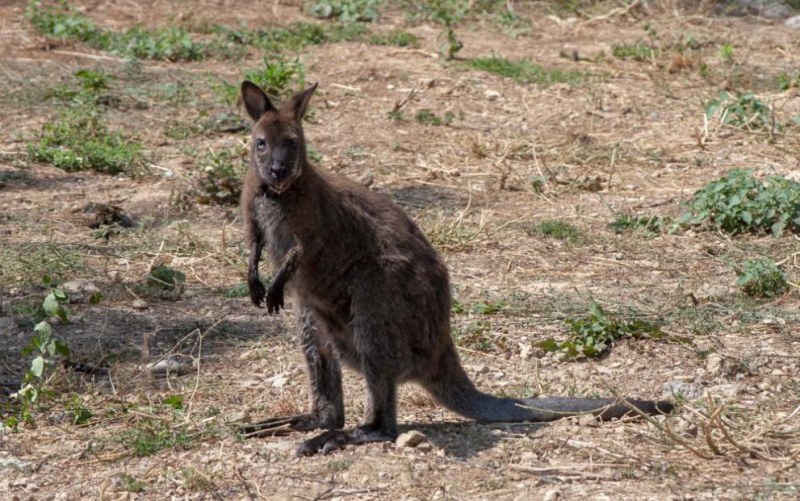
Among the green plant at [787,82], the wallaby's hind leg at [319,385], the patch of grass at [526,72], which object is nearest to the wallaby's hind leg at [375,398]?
the wallaby's hind leg at [319,385]

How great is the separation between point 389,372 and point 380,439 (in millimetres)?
300

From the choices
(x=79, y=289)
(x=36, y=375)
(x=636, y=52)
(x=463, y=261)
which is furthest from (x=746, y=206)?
(x=36, y=375)

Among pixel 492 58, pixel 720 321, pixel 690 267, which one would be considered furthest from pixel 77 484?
pixel 492 58

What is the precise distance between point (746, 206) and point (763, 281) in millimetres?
1325

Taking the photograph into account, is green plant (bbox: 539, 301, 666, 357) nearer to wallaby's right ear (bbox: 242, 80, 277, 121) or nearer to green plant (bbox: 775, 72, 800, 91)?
wallaby's right ear (bbox: 242, 80, 277, 121)

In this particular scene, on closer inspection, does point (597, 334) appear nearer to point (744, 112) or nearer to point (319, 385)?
point (319, 385)

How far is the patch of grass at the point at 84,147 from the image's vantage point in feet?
32.4

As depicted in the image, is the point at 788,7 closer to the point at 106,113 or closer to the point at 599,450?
the point at 106,113

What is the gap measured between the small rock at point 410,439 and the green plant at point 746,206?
3.85 metres

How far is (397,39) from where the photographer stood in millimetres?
12891

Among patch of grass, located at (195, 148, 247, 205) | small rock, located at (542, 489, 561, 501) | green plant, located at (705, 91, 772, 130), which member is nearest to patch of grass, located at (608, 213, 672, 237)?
green plant, located at (705, 91, 772, 130)

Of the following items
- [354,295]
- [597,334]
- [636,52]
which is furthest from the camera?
[636,52]

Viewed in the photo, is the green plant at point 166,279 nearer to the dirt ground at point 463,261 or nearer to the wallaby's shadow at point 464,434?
the dirt ground at point 463,261

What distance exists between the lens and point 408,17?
13820mm
